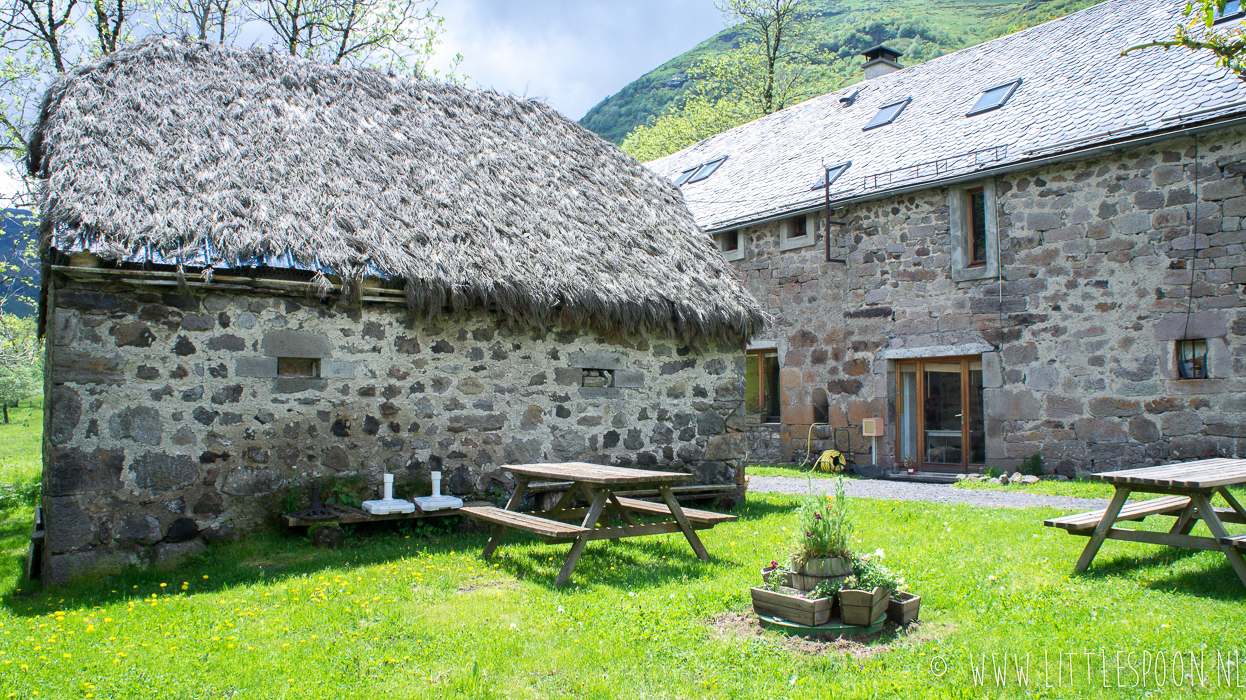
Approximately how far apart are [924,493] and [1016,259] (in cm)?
332

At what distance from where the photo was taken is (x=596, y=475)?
5.16 metres

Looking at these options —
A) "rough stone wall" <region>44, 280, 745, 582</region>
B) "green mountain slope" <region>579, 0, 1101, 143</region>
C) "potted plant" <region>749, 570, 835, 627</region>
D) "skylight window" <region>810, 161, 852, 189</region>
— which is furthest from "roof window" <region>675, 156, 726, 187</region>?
"green mountain slope" <region>579, 0, 1101, 143</region>

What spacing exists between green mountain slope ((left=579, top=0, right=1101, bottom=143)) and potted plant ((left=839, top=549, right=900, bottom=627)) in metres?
41.4

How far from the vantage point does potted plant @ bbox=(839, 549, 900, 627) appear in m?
3.79

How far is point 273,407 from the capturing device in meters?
5.98

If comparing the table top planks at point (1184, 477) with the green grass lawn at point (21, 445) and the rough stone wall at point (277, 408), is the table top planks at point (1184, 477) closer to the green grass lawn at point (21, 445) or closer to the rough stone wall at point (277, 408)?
the rough stone wall at point (277, 408)

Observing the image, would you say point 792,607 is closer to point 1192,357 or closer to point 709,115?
point 1192,357

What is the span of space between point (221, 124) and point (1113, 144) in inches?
370

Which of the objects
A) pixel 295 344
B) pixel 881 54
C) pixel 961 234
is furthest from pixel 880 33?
pixel 295 344

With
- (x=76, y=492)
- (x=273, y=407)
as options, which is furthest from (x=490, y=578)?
(x=76, y=492)

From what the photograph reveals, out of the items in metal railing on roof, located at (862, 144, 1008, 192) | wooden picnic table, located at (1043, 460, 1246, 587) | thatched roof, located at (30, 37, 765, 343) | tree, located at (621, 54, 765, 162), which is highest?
tree, located at (621, 54, 765, 162)

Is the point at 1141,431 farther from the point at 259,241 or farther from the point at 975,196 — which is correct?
the point at 259,241

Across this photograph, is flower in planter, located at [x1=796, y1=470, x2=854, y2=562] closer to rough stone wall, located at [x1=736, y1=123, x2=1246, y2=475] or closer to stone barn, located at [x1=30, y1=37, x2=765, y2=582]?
stone barn, located at [x1=30, y1=37, x2=765, y2=582]

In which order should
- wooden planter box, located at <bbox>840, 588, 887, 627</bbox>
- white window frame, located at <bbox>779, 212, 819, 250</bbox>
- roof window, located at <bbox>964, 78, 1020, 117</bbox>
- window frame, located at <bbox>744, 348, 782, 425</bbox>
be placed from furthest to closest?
window frame, located at <bbox>744, 348, 782, 425</bbox>, white window frame, located at <bbox>779, 212, 819, 250</bbox>, roof window, located at <bbox>964, 78, 1020, 117</bbox>, wooden planter box, located at <bbox>840, 588, 887, 627</bbox>
